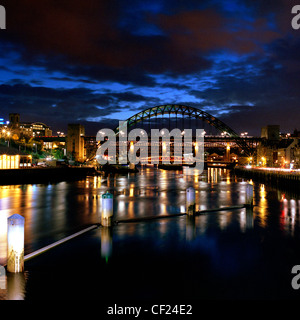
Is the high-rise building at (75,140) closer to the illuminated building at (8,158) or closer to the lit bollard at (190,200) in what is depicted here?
the illuminated building at (8,158)

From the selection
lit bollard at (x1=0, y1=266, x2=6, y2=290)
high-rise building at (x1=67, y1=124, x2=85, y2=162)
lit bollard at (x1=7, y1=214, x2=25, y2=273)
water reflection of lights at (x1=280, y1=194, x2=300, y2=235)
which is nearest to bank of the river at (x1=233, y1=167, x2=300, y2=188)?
water reflection of lights at (x1=280, y1=194, x2=300, y2=235)

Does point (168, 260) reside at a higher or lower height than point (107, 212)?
lower

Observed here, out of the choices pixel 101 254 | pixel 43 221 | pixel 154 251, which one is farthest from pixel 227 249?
pixel 43 221

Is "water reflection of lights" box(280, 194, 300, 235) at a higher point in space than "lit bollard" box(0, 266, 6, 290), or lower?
lower

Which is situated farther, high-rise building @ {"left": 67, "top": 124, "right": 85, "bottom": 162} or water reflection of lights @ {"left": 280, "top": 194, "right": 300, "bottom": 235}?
high-rise building @ {"left": 67, "top": 124, "right": 85, "bottom": 162}

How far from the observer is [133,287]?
667cm

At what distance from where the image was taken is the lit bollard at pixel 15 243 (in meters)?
6.91

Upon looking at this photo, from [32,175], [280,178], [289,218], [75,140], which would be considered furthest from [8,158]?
[75,140]

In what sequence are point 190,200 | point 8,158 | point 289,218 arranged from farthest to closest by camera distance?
1. point 8,158
2. point 289,218
3. point 190,200

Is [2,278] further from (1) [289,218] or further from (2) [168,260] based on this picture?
(1) [289,218]

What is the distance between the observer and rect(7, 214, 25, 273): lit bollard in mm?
6911

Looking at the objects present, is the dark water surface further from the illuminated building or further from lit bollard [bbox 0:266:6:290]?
the illuminated building

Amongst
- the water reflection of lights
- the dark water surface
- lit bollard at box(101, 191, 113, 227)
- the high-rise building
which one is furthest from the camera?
the high-rise building

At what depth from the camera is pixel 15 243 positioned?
6.91 m
